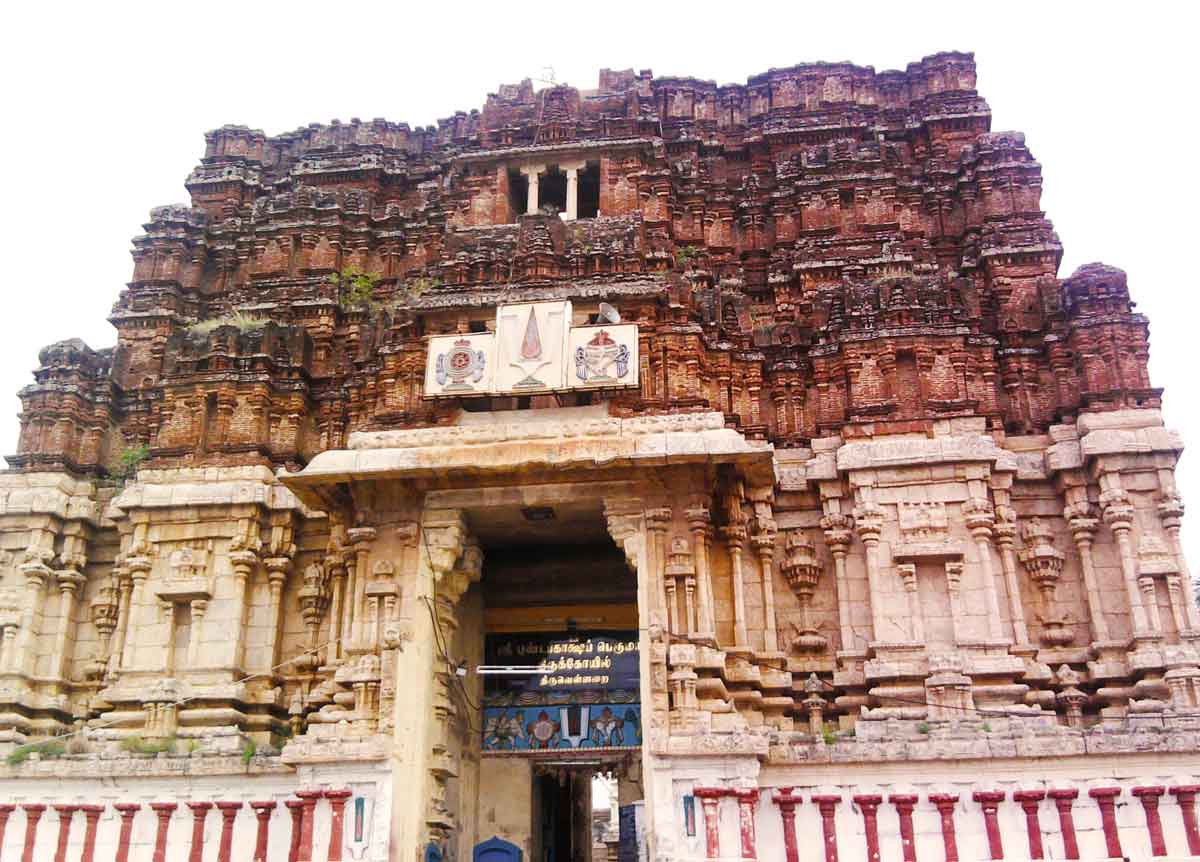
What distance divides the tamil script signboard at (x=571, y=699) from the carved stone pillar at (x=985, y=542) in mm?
6123

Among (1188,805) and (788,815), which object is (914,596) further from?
(1188,805)

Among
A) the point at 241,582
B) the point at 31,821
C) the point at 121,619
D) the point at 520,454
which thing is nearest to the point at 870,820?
the point at 520,454

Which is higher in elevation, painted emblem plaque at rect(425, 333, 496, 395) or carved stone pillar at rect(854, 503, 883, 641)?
painted emblem plaque at rect(425, 333, 496, 395)

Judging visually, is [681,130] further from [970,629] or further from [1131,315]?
[970,629]

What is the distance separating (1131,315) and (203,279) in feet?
64.6

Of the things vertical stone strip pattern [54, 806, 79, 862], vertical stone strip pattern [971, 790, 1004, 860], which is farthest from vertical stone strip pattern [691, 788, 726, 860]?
vertical stone strip pattern [54, 806, 79, 862]

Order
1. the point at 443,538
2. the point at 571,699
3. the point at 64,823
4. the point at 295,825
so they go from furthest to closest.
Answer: the point at 571,699
the point at 443,538
the point at 64,823
the point at 295,825

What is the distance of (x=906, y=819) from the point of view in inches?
557

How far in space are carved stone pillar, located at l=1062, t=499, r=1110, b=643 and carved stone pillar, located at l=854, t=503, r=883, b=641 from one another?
3.21 m

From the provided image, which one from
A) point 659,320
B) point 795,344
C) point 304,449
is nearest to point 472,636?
point 304,449

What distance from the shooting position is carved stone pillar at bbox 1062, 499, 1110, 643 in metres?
17.3

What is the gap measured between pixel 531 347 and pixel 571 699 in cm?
646

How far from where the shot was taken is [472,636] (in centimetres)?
1972

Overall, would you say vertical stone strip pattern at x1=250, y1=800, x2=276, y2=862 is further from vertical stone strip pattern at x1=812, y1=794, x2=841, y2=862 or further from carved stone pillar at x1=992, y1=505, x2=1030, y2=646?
carved stone pillar at x1=992, y1=505, x2=1030, y2=646
